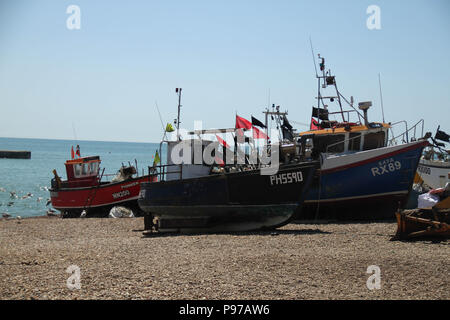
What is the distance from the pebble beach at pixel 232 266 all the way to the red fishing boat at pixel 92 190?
8028 mm

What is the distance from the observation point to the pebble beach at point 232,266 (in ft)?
22.7

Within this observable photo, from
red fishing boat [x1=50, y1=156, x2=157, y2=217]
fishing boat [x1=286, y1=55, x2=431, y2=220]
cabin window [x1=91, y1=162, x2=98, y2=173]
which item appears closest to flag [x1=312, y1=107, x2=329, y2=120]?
fishing boat [x1=286, y1=55, x2=431, y2=220]

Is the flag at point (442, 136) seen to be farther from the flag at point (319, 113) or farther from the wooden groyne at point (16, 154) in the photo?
the wooden groyne at point (16, 154)

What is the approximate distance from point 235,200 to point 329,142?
4.64m

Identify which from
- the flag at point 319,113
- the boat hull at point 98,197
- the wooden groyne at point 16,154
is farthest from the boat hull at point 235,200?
the wooden groyne at point 16,154

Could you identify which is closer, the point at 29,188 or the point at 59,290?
the point at 59,290

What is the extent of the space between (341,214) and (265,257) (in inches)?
270

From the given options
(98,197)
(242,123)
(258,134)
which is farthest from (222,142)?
(98,197)

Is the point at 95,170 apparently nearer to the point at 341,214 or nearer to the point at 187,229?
the point at 187,229

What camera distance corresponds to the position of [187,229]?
13.9 m

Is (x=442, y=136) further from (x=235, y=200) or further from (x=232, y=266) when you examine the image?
(x=232, y=266)

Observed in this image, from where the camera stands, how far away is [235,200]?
13227mm

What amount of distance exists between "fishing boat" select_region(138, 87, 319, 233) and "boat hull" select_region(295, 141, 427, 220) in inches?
77.7
